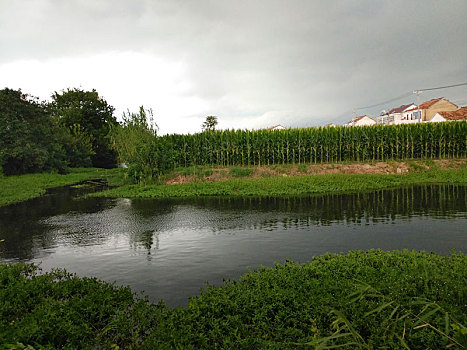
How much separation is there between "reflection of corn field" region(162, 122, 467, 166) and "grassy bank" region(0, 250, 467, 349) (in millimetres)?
20946

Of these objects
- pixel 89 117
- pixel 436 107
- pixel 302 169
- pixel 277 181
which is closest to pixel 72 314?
pixel 277 181

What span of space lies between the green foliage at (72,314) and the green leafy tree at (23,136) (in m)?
28.1

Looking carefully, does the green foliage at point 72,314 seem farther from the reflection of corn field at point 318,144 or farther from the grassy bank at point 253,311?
the reflection of corn field at point 318,144

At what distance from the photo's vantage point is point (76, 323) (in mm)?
4898

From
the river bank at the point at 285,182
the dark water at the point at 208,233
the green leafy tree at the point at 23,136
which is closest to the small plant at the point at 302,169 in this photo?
the river bank at the point at 285,182

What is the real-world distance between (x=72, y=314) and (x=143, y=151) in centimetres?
1845

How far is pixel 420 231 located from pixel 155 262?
847 cm

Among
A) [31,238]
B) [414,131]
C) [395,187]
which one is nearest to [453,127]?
[414,131]

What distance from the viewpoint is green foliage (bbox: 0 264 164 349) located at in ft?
14.6

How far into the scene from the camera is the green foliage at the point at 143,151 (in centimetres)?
2270

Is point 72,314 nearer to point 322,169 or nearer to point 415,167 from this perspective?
point 322,169

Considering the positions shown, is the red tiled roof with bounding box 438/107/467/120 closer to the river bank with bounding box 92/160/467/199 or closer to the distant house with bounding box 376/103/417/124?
the distant house with bounding box 376/103/417/124

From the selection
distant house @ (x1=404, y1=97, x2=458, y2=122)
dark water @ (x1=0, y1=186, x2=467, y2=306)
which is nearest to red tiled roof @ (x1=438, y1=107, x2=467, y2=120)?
distant house @ (x1=404, y1=97, x2=458, y2=122)


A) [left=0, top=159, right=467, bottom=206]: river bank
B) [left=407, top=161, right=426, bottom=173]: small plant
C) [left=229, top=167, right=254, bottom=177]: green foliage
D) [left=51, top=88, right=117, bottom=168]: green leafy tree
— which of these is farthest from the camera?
[left=51, top=88, right=117, bottom=168]: green leafy tree
